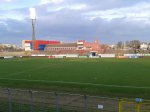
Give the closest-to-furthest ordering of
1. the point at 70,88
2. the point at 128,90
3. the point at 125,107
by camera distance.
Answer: the point at 125,107 < the point at 128,90 < the point at 70,88

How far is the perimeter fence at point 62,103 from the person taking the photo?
16406mm

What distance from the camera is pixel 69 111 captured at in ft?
63.9

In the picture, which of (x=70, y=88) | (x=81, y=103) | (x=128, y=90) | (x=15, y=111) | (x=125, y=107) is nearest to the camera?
(x=125, y=107)

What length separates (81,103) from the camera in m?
19.4

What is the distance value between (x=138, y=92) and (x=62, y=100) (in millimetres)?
13814

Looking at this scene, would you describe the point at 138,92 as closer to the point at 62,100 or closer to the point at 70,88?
the point at 70,88

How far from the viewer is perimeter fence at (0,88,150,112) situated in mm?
16406

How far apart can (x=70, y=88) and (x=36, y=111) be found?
17.2 m

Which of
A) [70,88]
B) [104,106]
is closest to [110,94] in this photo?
[70,88]

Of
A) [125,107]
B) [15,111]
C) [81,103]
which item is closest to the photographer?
[125,107]

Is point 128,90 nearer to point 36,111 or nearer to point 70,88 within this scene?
point 70,88

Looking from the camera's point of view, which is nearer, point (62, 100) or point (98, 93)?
point (62, 100)

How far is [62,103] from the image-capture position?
66.1 ft

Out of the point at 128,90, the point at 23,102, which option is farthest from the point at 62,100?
the point at 128,90
